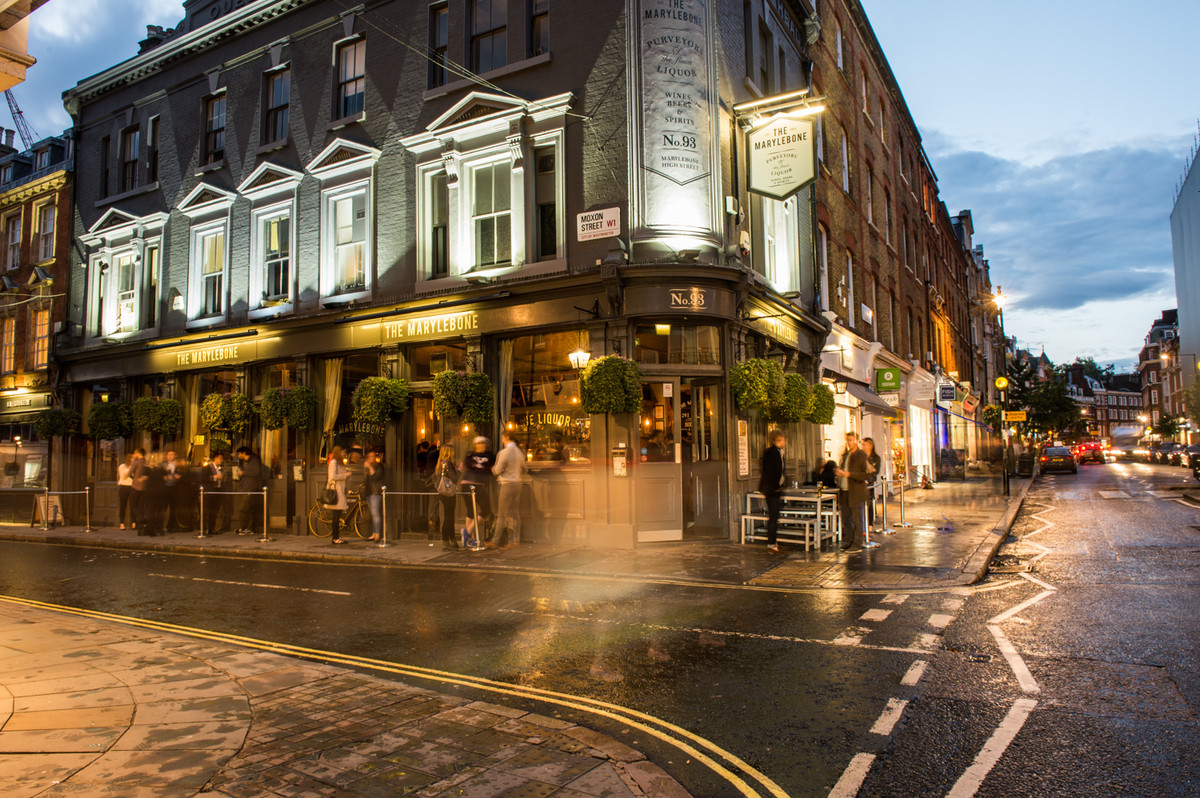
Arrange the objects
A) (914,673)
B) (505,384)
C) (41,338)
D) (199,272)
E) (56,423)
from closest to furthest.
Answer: (914,673)
(505,384)
(199,272)
(56,423)
(41,338)

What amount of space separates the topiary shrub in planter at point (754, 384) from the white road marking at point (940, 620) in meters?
6.36

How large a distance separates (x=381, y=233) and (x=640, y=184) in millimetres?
6546

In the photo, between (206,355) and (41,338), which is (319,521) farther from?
(41,338)

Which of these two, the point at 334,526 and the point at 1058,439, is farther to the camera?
the point at 1058,439

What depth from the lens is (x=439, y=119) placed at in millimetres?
15836

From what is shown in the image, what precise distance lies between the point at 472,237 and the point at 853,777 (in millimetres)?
13573

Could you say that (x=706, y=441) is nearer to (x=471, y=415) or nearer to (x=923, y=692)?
(x=471, y=415)

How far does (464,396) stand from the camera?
14453 mm

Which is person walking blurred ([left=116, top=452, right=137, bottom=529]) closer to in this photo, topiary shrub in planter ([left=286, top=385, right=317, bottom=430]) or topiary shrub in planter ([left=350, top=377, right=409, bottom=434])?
topiary shrub in planter ([left=286, top=385, right=317, bottom=430])

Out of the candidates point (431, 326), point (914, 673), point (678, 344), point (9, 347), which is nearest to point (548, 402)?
point (678, 344)

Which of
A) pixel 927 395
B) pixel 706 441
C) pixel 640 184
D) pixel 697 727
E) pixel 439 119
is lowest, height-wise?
pixel 697 727

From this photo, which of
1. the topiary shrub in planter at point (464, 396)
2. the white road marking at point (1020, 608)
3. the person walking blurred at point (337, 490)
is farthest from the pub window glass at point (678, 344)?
the white road marking at point (1020, 608)

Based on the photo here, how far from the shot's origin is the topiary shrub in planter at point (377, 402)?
50.4ft

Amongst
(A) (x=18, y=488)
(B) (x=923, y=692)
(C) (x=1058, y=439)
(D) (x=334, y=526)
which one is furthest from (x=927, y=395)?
(C) (x=1058, y=439)
